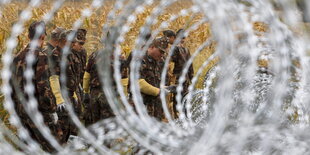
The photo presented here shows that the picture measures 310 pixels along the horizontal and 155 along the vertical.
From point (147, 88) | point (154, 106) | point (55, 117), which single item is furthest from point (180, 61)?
point (55, 117)

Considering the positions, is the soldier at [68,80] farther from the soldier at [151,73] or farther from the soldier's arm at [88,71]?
the soldier at [151,73]

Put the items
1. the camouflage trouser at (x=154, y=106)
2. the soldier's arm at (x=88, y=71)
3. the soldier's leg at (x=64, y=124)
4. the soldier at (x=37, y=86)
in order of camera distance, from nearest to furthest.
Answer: the soldier at (x=37, y=86)
the soldier's leg at (x=64, y=124)
the soldier's arm at (x=88, y=71)
the camouflage trouser at (x=154, y=106)

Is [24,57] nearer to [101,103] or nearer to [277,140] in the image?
[101,103]

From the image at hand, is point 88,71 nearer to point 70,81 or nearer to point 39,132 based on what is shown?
point 70,81

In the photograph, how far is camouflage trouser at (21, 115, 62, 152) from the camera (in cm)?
800

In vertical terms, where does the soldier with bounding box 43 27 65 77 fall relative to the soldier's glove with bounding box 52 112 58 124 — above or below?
above

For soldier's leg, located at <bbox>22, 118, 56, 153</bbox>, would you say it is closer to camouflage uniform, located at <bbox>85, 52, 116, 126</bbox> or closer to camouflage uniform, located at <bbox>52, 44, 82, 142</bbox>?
camouflage uniform, located at <bbox>52, 44, 82, 142</bbox>

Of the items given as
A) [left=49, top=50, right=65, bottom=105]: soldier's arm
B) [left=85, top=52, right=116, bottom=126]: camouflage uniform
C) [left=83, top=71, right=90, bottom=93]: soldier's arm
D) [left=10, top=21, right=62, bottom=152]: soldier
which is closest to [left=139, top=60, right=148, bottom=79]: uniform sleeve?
[left=85, top=52, right=116, bottom=126]: camouflage uniform

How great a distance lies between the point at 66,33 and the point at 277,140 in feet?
11.2

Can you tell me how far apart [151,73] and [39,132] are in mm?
2096

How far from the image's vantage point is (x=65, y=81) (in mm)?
8898

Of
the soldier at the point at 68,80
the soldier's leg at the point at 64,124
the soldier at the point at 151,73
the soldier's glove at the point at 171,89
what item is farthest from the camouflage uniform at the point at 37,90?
the soldier's glove at the point at 171,89

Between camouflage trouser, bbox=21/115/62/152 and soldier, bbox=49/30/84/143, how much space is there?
19 cm

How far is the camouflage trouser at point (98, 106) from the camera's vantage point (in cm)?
926
